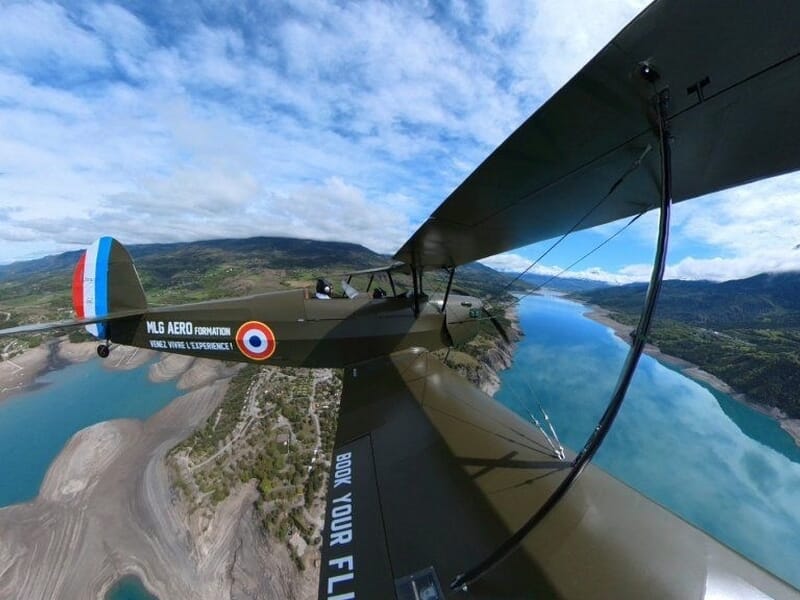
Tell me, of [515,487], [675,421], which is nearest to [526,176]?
[515,487]

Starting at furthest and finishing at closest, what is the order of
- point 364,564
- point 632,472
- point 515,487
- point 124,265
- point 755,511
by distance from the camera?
1. point 632,472
2. point 755,511
3. point 124,265
4. point 515,487
5. point 364,564

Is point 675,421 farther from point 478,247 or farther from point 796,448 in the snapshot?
point 478,247

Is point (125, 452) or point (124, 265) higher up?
point (124, 265)

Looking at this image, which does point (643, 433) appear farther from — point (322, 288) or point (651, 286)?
point (651, 286)

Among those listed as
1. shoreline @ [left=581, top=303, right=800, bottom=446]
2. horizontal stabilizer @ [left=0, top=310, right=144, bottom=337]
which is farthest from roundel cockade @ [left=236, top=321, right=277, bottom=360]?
shoreline @ [left=581, top=303, right=800, bottom=446]

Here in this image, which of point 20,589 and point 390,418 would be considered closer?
point 390,418

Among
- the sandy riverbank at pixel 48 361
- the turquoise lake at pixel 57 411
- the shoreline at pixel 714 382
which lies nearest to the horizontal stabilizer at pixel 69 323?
the shoreline at pixel 714 382

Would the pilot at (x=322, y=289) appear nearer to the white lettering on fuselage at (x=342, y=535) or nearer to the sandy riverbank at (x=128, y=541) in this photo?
the white lettering on fuselage at (x=342, y=535)

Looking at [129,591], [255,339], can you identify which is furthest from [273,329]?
[129,591]
